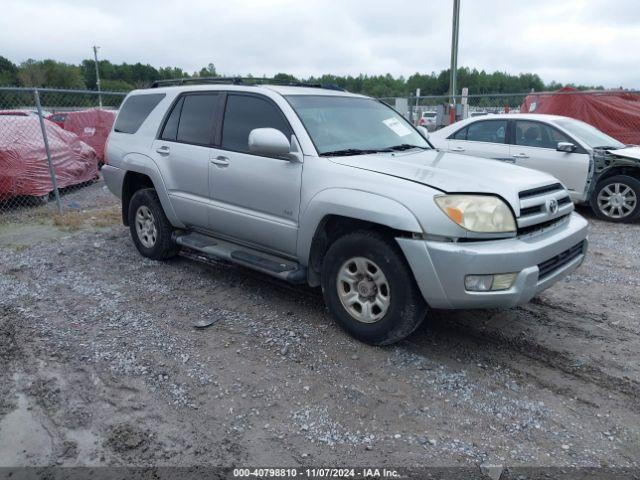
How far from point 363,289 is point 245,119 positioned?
197 cm

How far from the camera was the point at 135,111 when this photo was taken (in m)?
5.92

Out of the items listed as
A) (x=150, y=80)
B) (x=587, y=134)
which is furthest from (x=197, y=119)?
(x=150, y=80)

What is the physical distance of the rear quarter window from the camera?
226 inches

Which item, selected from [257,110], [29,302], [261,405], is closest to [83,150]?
[29,302]

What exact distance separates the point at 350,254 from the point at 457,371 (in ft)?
3.60

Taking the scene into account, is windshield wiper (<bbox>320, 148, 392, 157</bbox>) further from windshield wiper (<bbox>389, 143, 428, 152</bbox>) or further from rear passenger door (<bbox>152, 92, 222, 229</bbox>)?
rear passenger door (<bbox>152, 92, 222, 229</bbox>)

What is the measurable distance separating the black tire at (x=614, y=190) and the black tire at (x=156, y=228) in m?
6.31

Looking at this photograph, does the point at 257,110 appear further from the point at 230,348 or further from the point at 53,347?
the point at 53,347

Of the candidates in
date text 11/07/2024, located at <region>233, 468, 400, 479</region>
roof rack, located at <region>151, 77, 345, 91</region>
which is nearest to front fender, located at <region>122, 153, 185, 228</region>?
roof rack, located at <region>151, 77, 345, 91</region>

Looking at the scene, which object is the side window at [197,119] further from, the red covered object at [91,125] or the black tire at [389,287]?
the red covered object at [91,125]

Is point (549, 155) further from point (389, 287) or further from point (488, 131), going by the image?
point (389, 287)

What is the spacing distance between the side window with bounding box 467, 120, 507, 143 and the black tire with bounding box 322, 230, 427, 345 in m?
5.68

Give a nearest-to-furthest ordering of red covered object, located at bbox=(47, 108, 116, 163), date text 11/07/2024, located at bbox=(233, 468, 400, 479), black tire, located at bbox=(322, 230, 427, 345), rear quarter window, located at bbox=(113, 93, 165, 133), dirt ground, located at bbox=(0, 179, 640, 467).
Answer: date text 11/07/2024, located at bbox=(233, 468, 400, 479) → dirt ground, located at bbox=(0, 179, 640, 467) → black tire, located at bbox=(322, 230, 427, 345) → rear quarter window, located at bbox=(113, 93, 165, 133) → red covered object, located at bbox=(47, 108, 116, 163)

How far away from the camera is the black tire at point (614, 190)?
7730 millimetres
